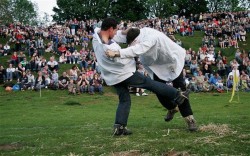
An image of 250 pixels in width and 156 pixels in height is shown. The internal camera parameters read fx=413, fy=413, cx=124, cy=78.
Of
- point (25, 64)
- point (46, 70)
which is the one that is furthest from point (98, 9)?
point (46, 70)

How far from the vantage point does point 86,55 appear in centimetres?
3338

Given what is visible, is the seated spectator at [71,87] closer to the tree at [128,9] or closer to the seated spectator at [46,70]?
the seated spectator at [46,70]

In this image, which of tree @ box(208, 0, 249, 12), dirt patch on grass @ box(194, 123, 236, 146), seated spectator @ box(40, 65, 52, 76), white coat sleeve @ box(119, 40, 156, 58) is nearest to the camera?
dirt patch on grass @ box(194, 123, 236, 146)

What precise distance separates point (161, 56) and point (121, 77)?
0.95 m

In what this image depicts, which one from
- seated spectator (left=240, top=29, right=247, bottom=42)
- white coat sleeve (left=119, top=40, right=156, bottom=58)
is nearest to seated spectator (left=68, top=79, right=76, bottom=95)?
white coat sleeve (left=119, top=40, right=156, bottom=58)

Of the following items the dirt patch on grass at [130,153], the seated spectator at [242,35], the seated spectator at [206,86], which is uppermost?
the seated spectator at [242,35]

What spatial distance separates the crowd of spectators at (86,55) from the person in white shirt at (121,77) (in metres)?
10.4

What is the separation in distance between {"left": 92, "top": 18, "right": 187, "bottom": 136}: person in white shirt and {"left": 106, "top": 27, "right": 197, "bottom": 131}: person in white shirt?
358mm

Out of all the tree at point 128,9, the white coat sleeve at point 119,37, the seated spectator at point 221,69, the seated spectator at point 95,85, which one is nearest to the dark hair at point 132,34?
the white coat sleeve at point 119,37

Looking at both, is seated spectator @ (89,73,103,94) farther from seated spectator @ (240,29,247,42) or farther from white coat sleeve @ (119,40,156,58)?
seated spectator @ (240,29,247,42)

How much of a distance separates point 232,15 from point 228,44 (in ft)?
32.0

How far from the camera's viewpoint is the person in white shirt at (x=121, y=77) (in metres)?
7.91

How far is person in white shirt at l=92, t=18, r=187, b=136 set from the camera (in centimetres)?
791

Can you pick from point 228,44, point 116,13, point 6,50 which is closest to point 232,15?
point 228,44
